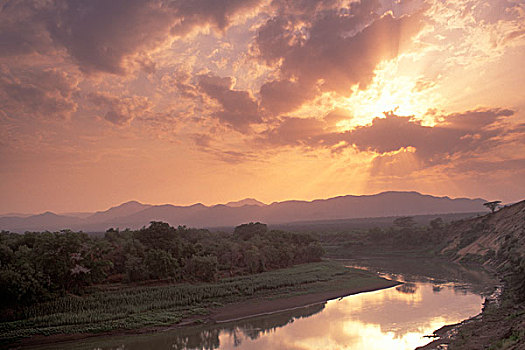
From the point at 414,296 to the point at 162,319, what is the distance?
1113 inches

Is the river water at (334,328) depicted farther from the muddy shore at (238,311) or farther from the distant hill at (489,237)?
the distant hill at (489,237)

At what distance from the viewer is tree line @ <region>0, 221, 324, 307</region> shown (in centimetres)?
3112

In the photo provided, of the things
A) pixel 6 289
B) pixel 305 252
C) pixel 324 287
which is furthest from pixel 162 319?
pixel 305 252

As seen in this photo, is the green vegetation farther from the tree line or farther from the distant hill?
the tree line

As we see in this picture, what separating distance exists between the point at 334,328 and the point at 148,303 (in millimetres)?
18397

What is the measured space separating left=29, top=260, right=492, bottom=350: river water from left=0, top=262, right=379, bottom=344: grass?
2.52 meters

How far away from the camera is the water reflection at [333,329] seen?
86.7 feet

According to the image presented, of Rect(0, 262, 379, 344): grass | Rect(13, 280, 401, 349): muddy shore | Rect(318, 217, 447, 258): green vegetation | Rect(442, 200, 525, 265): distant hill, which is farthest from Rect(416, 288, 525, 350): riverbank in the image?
Rect(318, 217, 447, 258): green vegetation

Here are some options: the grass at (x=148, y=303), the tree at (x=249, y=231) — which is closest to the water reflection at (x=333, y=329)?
the grass at (x=148, y=303)

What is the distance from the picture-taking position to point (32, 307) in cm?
3009

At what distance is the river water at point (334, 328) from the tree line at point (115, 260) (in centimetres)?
802

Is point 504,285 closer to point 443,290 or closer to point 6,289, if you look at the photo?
point 443,290

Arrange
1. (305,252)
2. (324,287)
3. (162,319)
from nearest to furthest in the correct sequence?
(162,319)
(324,287)
(305,252)

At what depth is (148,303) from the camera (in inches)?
1367
